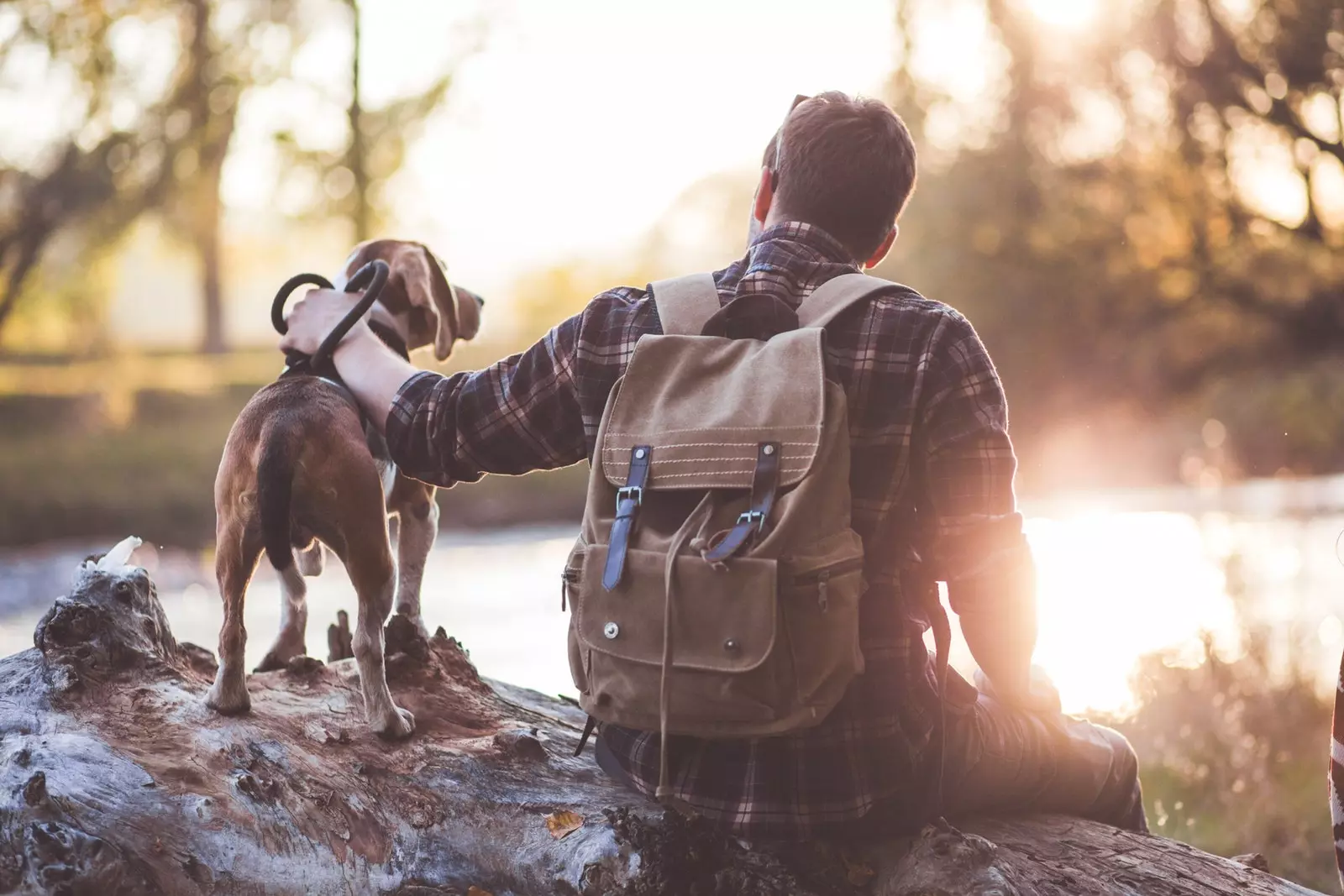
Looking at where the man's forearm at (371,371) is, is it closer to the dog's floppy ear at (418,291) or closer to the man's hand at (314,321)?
the man's hand at (314,321)

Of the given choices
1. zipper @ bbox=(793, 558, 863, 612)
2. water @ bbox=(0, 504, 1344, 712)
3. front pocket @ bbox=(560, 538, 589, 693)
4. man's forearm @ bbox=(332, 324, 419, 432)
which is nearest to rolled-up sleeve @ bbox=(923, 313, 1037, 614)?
zipper @ bbox=(793, 558, 863, 612)

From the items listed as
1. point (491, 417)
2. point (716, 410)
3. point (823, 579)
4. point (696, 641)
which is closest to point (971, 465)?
point (823, 579)

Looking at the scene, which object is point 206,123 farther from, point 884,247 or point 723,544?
point 723,544

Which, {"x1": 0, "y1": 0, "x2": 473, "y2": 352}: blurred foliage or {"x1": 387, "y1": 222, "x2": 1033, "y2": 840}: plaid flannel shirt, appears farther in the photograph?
{"x1": 0, "y1": 0, "x2": 473, "y2": 352}: blurred foliage

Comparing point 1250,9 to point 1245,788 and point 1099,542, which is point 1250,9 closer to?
point 1099,542

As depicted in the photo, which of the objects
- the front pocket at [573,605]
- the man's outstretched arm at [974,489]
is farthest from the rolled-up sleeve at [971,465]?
the front pocket at [573,605]

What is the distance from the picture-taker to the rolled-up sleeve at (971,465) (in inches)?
82.3

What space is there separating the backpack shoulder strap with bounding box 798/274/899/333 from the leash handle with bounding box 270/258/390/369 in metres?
1.02

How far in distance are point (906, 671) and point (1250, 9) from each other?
1270 centimetres

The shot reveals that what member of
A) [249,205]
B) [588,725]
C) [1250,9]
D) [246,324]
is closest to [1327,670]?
[588,725]

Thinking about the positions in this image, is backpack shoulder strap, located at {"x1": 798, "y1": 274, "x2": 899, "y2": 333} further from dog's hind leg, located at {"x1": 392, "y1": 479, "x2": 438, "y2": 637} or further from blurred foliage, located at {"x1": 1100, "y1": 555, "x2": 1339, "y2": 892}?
blurred foliage, located at {"x1": 1100, "y1": 555, "x2": 1339, "y2": 892}

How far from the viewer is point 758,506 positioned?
1.97 m

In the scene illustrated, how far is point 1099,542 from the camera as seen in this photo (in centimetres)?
973

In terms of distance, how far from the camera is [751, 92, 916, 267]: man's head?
2.19m
